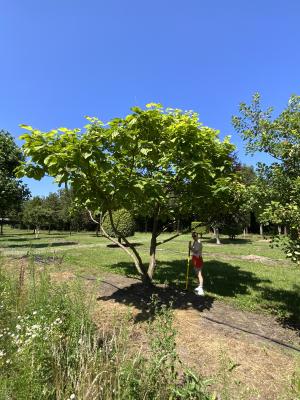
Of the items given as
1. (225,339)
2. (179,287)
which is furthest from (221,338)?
(179,287)

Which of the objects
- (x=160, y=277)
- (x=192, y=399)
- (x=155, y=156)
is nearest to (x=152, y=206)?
(x=155, y=156)

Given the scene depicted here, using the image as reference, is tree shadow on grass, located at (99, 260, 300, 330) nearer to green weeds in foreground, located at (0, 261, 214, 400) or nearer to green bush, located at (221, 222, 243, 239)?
green weeds in foreground, located at (0, 261, 214, 400)

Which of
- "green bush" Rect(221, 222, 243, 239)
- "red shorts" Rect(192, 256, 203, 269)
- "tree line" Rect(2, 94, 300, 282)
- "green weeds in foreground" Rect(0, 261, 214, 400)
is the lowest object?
"green weeds in foreground" Rect(0, 261, 214, 400)

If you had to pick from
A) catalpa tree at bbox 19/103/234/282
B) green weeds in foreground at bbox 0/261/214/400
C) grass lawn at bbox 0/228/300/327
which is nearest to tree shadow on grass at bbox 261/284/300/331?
grass lawn at bbox 0/228/300/327

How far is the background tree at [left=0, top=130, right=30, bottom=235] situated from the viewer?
19781 millimetres

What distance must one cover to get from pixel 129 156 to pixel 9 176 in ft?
53.0

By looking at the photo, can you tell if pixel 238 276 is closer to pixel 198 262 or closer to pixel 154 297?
pixel 198 262

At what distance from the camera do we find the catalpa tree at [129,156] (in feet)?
19.0

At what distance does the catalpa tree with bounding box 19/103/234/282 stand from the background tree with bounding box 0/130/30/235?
46.7 ft

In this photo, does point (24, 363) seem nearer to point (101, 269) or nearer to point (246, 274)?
point (101, 269)

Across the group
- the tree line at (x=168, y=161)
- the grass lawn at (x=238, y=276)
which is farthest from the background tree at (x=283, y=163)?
the grass lawn at (x=238, y=276)

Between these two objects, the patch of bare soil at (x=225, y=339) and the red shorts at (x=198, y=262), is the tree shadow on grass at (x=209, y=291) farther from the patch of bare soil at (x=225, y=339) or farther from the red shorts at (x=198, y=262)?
the red shorts at (x=198, y=262)

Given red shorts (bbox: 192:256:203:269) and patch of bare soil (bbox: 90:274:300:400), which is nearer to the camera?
patch of bare soil (bbox: 90:274:300:400)

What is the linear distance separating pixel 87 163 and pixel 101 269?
253 inches
